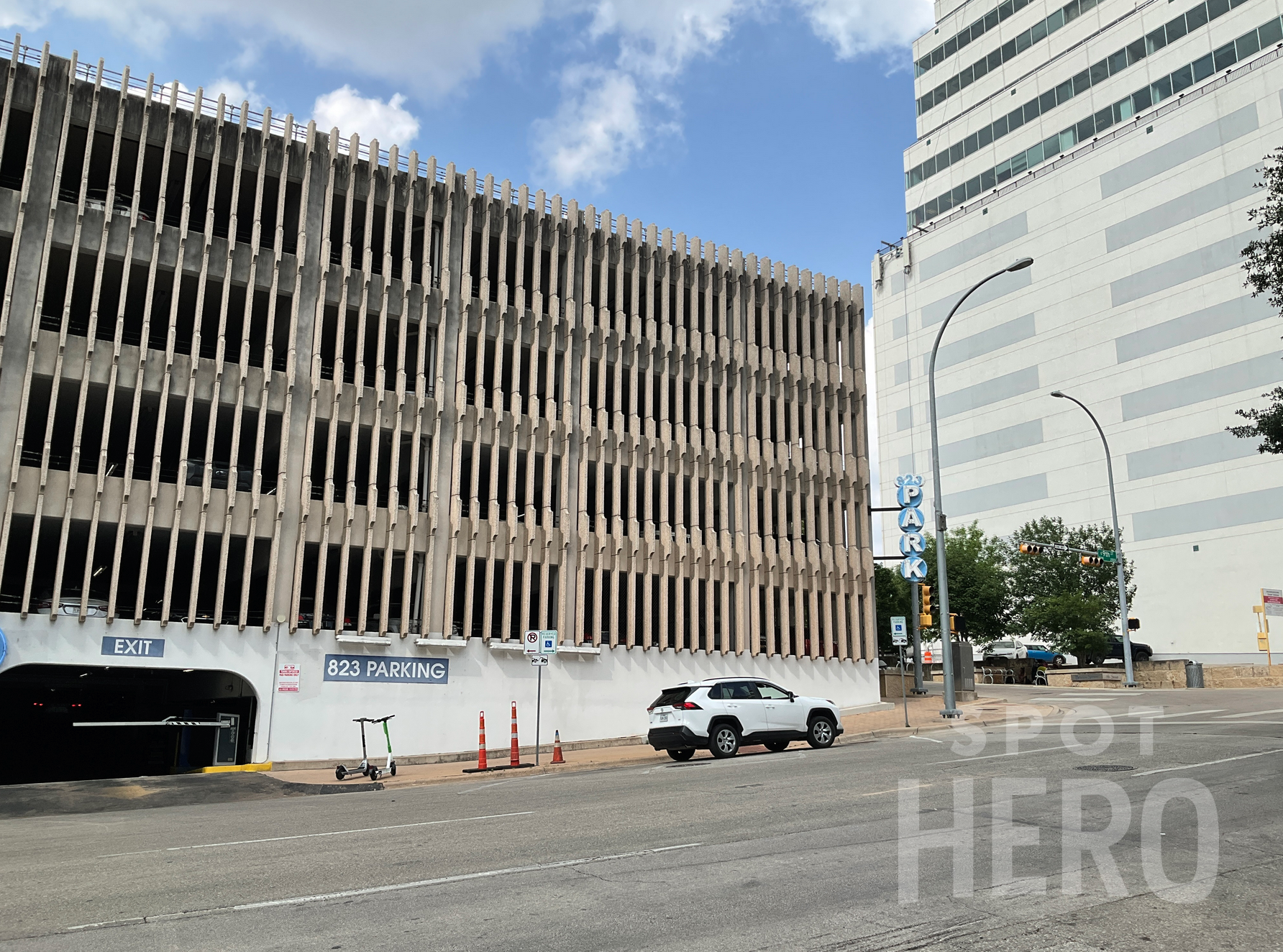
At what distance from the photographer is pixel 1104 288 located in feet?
226

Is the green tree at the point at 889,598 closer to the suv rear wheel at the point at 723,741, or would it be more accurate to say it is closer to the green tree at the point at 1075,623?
the green tree at the point at 1075,623

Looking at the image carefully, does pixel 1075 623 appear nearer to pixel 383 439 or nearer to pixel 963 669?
pixel 963 669

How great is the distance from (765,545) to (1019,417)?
44.0 metres

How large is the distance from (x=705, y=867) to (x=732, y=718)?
43.1 feet

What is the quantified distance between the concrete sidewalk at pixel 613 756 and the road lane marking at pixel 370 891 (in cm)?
1226

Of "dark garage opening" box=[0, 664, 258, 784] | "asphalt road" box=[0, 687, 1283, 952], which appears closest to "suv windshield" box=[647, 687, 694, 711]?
"asphalt road" box=[0, 687, 1283, 952]

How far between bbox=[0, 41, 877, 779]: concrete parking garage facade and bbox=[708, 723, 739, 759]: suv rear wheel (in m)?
10.5

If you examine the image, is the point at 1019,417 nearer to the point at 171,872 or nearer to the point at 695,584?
the point at 695,584

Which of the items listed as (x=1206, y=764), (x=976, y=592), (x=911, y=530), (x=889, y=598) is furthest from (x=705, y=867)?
(x=976, y=592)

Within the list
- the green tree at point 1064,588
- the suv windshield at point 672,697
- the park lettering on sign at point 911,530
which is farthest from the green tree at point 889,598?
the suv windshield at point 672,697

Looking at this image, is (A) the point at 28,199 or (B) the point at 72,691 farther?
(B) the point at 72,691

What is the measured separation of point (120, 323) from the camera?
89.5 feet

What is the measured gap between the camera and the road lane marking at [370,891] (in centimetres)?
757

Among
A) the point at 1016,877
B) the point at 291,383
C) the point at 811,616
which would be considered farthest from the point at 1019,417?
the point at 1016,877
